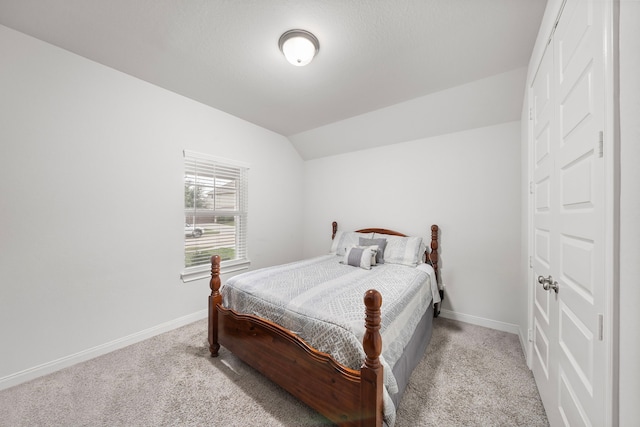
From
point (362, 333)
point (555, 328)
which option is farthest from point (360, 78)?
point (555, 328)

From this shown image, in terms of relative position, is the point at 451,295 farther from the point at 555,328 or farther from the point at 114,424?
the point at 114,424

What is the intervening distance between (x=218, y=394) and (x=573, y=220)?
2.32m

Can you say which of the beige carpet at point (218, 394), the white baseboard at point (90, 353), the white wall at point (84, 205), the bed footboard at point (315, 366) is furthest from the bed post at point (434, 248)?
the white baseboard at point (90, 353)

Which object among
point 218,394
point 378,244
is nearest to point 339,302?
point 218,394

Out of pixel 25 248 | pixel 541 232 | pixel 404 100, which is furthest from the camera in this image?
pixel 404 100

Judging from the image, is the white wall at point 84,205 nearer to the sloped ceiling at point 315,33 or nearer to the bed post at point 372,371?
the sloped ceiling at point 315,33

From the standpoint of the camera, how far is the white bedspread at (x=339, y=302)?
4.53ft

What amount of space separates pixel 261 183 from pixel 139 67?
1.84 metres

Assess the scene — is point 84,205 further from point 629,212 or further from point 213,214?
point 629,212

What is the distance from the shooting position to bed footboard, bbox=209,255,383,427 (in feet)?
3.95

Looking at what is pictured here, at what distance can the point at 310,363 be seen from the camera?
1.45 m

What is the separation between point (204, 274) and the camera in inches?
117

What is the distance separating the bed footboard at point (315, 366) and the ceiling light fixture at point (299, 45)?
177 centimetres

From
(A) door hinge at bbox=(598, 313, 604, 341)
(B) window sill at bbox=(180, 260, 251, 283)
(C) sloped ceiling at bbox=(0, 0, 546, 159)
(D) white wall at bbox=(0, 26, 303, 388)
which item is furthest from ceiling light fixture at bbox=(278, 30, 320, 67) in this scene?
(B) window sill at bbox=(180, 260, 251, 283)
